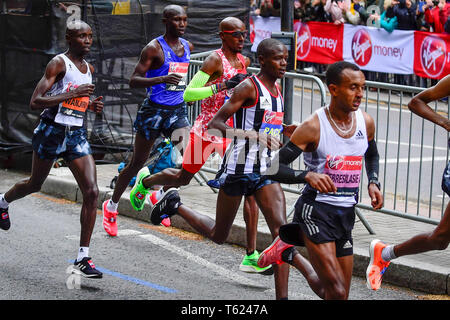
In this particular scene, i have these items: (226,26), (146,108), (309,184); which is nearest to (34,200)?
(146,108)

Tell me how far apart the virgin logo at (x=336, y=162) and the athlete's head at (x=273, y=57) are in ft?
3.94

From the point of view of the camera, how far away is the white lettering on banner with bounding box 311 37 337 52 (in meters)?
19.7

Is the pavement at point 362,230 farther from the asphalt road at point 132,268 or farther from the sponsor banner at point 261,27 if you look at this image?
the sponsor banner at point 261,27

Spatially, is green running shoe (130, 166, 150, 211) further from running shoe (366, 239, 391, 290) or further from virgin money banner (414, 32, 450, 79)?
virgin money banner (414, 32, 450, 79)

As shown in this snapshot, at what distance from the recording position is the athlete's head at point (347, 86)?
17.5ft

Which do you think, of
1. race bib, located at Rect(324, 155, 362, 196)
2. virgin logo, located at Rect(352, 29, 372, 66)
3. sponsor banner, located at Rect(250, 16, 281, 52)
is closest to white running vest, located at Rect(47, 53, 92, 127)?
race bib, located at Rect(324, 155, 362, 196)

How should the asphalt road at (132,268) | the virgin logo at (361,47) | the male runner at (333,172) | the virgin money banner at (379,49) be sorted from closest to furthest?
the male runner at (333,172) < the asphalt road at (132,268) < the virgin money banner at (379,49) < the virgin logo at (361,47)

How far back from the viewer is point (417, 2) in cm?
1833

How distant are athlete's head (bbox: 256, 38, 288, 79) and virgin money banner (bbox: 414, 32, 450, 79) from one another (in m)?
10.8

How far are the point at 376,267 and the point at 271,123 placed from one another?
4.26 ft

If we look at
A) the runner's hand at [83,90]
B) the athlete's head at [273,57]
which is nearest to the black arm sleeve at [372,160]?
the athlete's head at [273,57]

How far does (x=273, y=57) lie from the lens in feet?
20.7

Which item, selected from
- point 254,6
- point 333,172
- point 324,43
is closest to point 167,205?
point 333,172

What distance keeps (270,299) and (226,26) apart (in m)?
2.32
